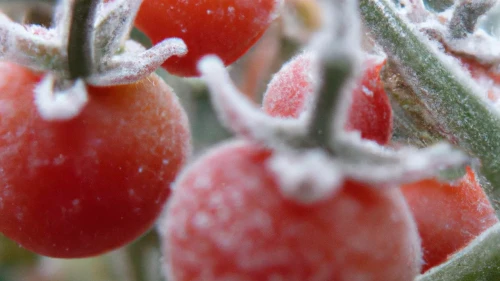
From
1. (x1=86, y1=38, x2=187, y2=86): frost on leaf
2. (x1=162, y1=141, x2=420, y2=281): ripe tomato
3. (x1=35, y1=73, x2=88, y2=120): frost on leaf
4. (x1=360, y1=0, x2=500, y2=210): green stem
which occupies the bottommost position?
(x1=35, y1=73, x2=88, y2=120): frost on leaf

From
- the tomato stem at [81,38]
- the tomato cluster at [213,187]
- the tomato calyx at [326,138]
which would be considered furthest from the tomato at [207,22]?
the tomato calyx at [326,138]

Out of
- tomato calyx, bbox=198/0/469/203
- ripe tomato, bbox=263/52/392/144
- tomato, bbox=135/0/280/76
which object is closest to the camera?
tomato calyx, bbox=198/0/469/203

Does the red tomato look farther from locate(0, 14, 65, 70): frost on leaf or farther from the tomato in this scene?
locate(0, 14, 65, 70): frost on leaf

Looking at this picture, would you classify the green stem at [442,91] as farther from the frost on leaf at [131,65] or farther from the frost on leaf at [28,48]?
the frost on leaf at [28,48]

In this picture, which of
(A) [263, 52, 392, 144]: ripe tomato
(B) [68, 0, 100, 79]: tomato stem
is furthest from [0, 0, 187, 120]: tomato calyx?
(A) [263, 52, 392, 144]: ripe tomato

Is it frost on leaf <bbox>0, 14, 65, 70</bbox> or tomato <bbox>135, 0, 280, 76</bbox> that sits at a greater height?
tomato <bbox>135, 0, 280, 76</bbox>

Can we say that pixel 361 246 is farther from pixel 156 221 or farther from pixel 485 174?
pixel 156 221
